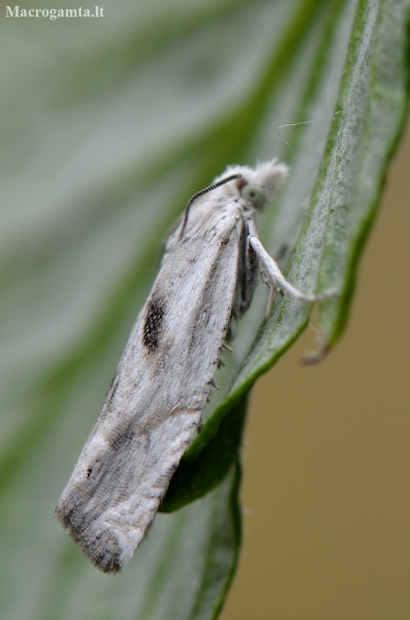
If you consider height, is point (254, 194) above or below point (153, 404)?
above

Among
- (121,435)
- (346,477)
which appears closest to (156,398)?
(121,435)

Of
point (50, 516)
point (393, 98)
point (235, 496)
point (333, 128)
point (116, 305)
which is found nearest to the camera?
point (393, 98)

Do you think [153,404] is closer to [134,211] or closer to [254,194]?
[254,194]

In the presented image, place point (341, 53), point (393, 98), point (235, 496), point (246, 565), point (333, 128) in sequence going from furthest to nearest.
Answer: point (246, 565)
point (341, 53)
point (235, 496)
point (333, 128)
point (393, 98)

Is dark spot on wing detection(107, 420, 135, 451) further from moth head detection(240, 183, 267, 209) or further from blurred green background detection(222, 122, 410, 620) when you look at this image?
blurred green background detection(222, 122, 410, 620)

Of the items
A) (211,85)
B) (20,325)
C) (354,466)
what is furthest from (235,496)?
(354,466)

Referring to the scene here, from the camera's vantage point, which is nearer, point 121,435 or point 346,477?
point 121,435

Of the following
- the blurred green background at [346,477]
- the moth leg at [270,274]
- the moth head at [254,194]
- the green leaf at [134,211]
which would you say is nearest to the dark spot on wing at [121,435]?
the green leaf at [134,211]

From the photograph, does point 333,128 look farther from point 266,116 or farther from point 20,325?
point 20,325
